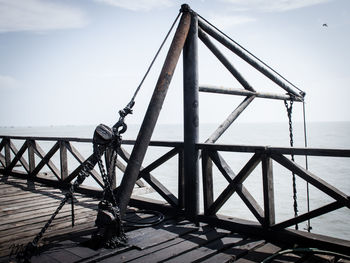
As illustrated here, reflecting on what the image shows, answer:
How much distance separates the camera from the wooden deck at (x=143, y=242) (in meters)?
3.00

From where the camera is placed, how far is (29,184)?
24.3 ft

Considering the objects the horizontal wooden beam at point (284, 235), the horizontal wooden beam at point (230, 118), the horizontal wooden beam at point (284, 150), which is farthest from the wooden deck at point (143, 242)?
the horizontal wooden beam at point (230, 118)

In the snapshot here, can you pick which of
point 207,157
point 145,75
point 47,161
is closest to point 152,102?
point 145,75

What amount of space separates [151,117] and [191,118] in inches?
31.4

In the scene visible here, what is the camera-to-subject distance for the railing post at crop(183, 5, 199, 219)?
4.24 metres

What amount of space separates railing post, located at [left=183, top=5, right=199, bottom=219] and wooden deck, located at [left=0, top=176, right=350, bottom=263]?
49cm

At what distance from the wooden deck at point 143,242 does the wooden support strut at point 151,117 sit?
59cm

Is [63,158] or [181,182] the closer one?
[181,182]

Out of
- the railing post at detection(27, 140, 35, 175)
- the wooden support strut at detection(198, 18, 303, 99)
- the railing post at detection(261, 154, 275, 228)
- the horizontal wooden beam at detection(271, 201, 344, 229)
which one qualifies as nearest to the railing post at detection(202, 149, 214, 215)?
the railing post at detection(261, 154, 275, 228)

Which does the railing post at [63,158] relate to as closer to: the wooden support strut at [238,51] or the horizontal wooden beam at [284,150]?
the horizontal wooden beam at [284,150]

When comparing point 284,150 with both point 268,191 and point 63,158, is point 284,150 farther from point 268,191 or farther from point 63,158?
point 63,158

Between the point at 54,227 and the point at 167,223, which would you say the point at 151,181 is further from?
the point at 54,227

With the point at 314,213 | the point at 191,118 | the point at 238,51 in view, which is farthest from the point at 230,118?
the point at 314,213

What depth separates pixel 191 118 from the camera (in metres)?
4.30
